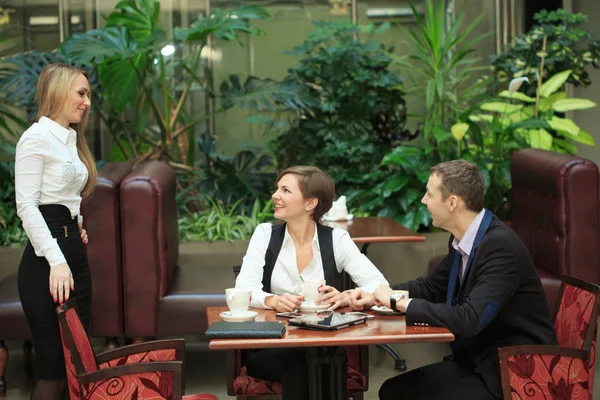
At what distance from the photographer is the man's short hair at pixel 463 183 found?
3154 millimetres

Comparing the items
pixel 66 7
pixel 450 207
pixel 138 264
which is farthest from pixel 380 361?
pixel 66 7

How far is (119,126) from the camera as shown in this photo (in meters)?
8.14

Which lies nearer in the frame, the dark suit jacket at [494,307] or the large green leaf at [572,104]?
the dark suit jacket at [494,307]

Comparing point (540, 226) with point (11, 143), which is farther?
point (11, 143)

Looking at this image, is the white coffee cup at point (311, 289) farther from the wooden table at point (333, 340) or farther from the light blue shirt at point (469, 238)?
the light blue shirt at point (469, 238)

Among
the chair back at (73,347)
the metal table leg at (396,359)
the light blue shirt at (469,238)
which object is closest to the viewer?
the chair back at (73,347)

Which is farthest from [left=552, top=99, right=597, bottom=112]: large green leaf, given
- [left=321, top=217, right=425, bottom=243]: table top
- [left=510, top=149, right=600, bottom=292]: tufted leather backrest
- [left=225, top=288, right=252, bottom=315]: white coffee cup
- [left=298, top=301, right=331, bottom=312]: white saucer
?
[left=225, top=288, right=252, bottom=315]: white coffee cup

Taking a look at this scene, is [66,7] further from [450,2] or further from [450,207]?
[450,207]

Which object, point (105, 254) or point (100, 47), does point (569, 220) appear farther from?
point (100, 47)

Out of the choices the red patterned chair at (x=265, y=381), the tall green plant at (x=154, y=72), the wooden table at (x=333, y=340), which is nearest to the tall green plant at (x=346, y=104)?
the tall green plant at (x=154, y=72)

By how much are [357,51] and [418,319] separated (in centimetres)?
517

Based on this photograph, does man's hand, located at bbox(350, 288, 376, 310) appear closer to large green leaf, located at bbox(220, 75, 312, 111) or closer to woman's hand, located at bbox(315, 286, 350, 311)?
woman's hand, located at bbox(315, 286, 350, 311)

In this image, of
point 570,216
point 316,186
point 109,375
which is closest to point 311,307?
point 316,186

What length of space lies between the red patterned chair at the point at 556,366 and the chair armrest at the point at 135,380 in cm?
108
